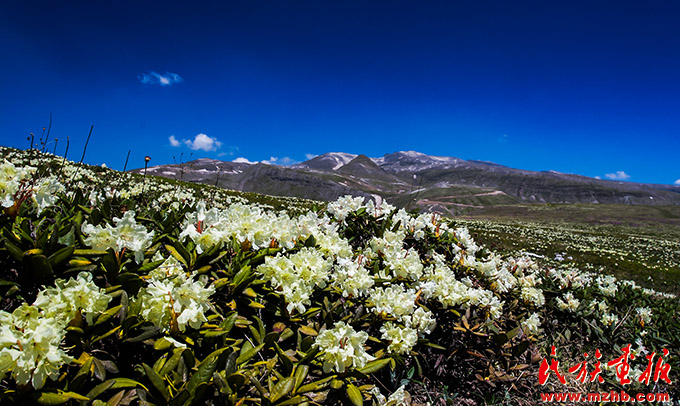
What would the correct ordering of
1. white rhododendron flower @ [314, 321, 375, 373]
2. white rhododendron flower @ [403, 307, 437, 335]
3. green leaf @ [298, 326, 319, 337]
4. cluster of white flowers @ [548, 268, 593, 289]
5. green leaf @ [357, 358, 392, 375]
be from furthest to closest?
cluster of white flowers @ [548, 268, 593, 289] < white rhododendron flower @ [403, 307, 437, 335] < green leaf @ [298, 326, 319, 337] < green leaf @ [357, 358, 392, 375] < white rhododendron flower @ [314, 321, 375, 373]

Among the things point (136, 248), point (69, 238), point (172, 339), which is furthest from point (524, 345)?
point (69, 238)

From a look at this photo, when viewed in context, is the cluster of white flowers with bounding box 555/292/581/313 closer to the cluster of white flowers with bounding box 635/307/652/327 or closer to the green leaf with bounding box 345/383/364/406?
the cluster of white flowers with bounding box 635/307/652/327

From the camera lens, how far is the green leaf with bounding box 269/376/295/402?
1.64m

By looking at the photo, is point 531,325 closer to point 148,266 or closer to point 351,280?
point 351,280

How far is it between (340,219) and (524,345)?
2.54 m

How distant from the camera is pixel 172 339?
5.22ft

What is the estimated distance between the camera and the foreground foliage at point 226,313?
1.43m

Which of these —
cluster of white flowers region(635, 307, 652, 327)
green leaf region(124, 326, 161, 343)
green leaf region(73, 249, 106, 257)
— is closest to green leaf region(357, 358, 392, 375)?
green leaf region(124, 326, 161, 343)

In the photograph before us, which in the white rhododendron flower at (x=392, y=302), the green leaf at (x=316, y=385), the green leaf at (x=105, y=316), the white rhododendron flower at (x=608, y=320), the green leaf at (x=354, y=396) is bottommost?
the white rhododendron flower at (x=608, y=320)

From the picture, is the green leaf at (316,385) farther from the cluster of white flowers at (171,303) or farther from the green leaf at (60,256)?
the green leaf at (60,256)

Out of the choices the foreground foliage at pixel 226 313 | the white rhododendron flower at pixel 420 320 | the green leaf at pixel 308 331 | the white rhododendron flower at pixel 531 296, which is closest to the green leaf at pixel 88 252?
the foreground foliage at pixel 226 313

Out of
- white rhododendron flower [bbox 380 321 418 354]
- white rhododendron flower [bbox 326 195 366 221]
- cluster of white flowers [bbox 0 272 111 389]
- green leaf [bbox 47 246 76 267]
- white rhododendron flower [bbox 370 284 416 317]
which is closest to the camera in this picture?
cluster of white flowers [bbox 0 272 111 389]

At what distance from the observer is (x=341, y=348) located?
200 centimetres

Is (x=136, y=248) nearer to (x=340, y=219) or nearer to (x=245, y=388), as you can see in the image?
(x=245, y=388)
